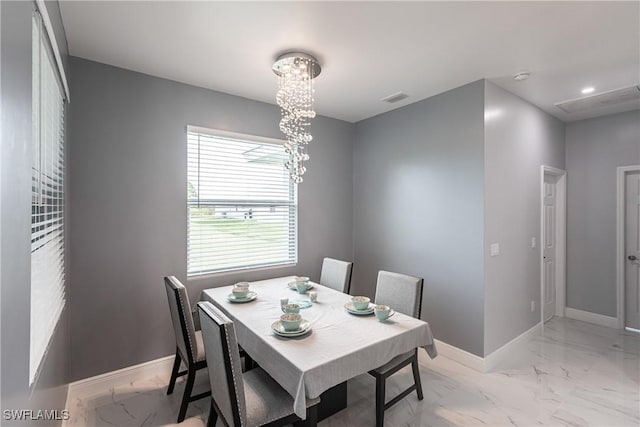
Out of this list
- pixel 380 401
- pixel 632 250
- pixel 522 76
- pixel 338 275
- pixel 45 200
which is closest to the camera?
pixel 45 200

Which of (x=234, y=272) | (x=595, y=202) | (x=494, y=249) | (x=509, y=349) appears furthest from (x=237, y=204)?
(x=595, y=202)

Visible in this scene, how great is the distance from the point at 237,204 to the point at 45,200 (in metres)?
1.76

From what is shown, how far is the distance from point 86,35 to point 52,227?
1411 mm

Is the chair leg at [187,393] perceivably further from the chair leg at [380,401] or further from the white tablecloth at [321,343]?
the chair leg at [380,401]

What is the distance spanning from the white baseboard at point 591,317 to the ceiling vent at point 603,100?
8.89 ft

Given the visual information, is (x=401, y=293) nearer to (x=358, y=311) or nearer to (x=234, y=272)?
(x=358, y=311)

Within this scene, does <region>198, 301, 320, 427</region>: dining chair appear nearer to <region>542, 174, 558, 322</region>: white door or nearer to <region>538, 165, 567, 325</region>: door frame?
<region>542, 174, 558, 322</region>: white door

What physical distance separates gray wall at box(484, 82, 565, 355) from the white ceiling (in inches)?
16.0

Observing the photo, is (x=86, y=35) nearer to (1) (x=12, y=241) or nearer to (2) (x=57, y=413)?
(1) (x=12, y=241)

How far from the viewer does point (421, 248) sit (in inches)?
132

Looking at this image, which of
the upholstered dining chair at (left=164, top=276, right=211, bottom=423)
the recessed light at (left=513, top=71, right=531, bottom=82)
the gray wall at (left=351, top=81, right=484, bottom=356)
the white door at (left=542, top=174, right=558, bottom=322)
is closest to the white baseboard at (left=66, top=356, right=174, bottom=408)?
the upholstered dining chair at (left=164, top=276, right=211, bottom=423)

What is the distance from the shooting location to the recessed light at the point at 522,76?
2659 mm

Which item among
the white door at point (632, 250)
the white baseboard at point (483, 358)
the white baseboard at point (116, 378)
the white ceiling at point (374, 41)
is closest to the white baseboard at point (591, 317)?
the white door at point (632, 250)

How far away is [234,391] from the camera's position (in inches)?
55.6
